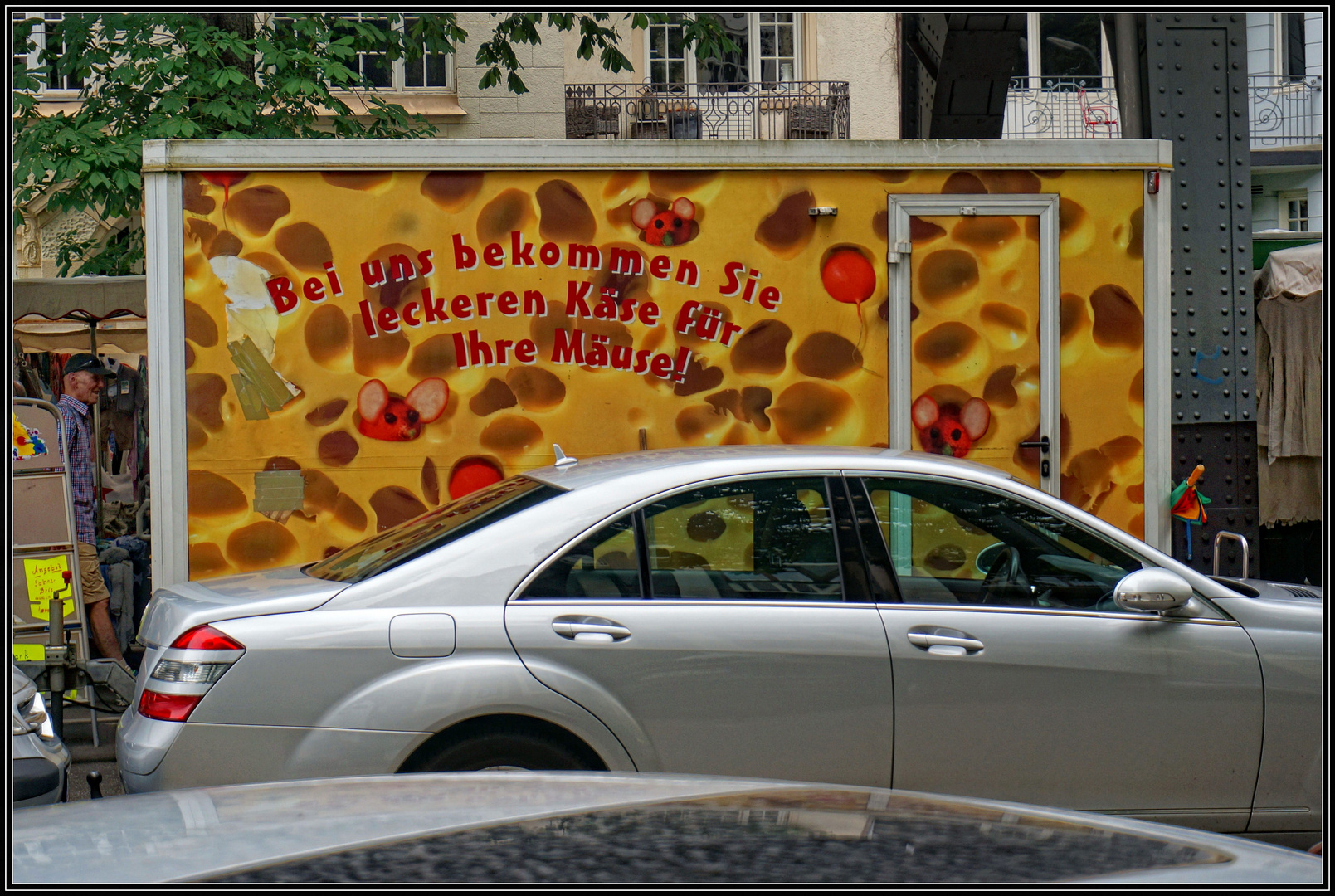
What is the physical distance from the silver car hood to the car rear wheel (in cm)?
64

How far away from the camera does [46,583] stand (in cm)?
679

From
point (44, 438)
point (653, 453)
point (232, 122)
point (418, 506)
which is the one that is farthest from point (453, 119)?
point (653, 453)

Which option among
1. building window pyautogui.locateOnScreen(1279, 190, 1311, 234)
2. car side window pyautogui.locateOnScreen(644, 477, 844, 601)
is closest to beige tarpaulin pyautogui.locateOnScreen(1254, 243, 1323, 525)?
car side window pyautogui.locateOnScreen(644, 477, 844, 601)

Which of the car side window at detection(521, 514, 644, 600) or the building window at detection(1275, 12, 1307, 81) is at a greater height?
the building window at detection(1275, 12, 1307, 81)

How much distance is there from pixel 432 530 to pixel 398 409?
6.37ft

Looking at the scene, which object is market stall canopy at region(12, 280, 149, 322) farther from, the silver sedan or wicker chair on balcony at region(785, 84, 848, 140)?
wicker chair on balcony at region(785, 84, 848, 140)

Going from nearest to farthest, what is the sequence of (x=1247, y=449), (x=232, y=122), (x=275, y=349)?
(x=275, y=349)
(x=1247, y=449)
(x=232, y=122)

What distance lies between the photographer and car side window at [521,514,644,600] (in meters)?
3.85

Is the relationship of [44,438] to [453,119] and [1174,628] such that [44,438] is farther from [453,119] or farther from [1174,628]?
[453,119]

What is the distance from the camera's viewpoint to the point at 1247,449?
697 cm

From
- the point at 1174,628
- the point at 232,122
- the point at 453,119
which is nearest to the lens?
the point at 1174,628

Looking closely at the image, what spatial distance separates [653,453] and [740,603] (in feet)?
2.66

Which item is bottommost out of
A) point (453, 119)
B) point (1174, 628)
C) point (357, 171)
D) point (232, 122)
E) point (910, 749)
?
point (910, 749)

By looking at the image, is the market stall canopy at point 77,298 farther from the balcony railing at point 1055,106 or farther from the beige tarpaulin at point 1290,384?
the balcony railing at point 1055,106
